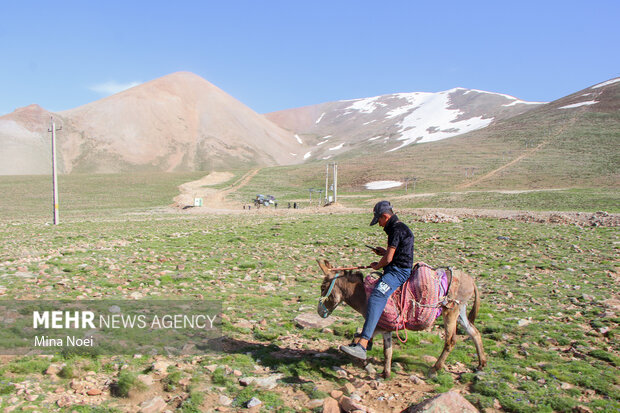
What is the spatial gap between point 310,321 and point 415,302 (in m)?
3.20

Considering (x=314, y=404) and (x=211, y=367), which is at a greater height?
(x=211, y=367)

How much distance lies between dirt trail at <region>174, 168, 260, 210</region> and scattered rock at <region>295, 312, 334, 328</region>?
39.6 meters

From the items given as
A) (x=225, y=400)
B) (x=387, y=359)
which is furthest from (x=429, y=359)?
(x=225, y=400)

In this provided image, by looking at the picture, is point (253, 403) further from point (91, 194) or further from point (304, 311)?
point (91, 194)

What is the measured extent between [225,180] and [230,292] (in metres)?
84.4

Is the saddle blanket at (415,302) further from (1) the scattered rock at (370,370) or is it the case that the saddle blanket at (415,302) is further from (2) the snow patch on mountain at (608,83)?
(2) the snow patch on mountain at (608,83)

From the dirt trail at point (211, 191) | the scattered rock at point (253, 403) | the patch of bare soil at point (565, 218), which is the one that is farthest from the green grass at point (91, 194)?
the scattered rock at point (253, 403)

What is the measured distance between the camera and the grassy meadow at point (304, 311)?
5609mm

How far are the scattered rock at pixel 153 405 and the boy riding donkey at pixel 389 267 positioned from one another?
2.91 metres

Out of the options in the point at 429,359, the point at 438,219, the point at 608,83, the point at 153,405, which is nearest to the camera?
the point at 153,405

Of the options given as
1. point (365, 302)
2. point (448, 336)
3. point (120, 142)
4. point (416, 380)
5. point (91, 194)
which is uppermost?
point (120, 142)

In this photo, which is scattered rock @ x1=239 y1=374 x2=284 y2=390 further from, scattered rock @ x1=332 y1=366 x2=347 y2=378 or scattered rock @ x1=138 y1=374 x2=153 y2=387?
scattered rock @ x1=138 y1=374 x2=153 y2=387

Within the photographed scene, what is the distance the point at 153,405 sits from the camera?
202 inches

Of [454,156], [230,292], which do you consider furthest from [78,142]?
[230,292]
